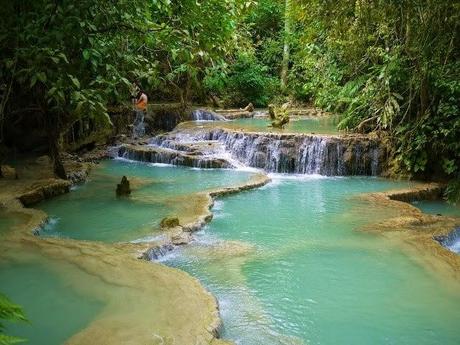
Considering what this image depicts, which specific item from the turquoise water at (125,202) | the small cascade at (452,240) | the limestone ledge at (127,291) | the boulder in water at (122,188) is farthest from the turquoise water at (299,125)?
the limestone ledge at (127,291)

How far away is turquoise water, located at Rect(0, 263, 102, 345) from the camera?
14.9 ft

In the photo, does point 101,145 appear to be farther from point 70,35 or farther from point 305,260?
point 70,35

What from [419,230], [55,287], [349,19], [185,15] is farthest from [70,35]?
[419,230]

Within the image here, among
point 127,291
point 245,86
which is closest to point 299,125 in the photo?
point 245,86

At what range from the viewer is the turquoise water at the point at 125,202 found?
777 cm

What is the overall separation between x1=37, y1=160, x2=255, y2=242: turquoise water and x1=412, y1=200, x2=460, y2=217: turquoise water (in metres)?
3.79

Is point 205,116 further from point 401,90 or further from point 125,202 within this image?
point 125,202

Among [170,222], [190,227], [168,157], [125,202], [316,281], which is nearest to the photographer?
[316,281]

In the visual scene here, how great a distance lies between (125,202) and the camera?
9320mm

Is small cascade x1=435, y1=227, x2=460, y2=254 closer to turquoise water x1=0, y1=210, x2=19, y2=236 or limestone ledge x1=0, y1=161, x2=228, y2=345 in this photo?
limestone ledge x1=0, y1=161, x2=228, y2=345

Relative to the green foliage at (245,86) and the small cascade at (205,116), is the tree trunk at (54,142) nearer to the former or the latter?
the small cascade at (205,116)

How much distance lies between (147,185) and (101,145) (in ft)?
17.8

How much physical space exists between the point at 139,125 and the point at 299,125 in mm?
5403

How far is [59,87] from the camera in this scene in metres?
3.44
